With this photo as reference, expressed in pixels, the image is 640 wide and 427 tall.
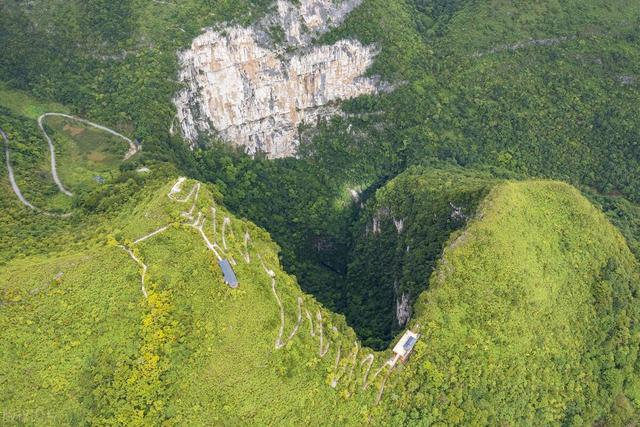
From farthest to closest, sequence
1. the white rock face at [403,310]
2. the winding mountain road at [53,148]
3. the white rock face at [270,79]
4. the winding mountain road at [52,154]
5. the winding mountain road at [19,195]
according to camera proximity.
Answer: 1. the white rock face at [270,79]
2. the winding mountain road at [53,148]
3. the winding mountain road at [52,154]
4. the winding mountain road at [19,195]
5. the white rock face at [403,310]

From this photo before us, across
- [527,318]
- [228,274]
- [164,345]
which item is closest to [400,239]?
[527,318]

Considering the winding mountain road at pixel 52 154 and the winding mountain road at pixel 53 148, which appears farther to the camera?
the winding mountain road at pixel 53 148

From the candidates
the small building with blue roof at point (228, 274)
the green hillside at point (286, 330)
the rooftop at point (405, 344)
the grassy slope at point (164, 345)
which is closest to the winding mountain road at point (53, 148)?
the green hillside at point (286, 330)

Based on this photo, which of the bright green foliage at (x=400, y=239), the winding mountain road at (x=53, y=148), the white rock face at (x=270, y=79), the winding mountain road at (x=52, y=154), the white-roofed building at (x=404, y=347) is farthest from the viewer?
the white rock face at (x=270, y=79)

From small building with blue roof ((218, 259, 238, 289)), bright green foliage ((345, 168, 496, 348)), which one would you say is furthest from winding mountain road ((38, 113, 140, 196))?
bright green foliage ((345, 168, 496, 348))

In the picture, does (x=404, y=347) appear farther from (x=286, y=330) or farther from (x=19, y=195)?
(x=19, y=195)

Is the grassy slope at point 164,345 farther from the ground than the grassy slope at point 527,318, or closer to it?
farther from the ground

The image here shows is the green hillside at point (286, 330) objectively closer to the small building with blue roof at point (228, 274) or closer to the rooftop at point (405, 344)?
the small building with blue roof at point (228, 274)
